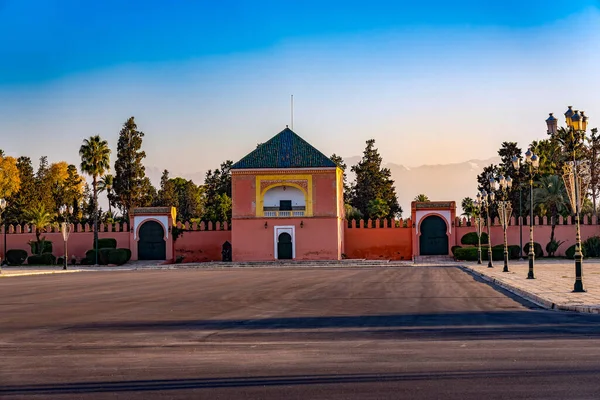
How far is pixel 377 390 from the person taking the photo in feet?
24.3

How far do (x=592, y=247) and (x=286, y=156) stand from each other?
22.2 meters

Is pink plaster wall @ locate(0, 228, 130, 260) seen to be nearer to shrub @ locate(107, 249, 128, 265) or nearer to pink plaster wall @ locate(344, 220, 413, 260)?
shrub @ locate(107, 249, 128, 265)

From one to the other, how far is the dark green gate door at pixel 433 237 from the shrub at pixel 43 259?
26.8 m

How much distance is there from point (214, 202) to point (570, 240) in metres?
35.0

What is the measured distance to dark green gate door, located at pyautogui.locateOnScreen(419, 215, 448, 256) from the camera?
189ft

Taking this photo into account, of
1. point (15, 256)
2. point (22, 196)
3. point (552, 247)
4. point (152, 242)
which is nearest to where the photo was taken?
point (552, 247)

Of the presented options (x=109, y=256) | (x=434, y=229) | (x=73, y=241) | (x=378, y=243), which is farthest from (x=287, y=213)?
(x=73, y=241)

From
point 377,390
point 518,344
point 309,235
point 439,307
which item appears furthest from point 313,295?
point 309,235

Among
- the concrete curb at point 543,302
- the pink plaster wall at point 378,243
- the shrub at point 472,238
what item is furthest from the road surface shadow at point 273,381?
the pink plaster wall at point 378,243

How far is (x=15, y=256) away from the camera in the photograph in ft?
188

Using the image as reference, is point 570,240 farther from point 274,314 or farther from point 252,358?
point 252,358

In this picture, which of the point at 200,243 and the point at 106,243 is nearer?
the point at 106,243

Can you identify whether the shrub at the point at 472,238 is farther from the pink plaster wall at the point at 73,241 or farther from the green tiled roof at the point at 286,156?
the pink plaster wall at the point at 73,241

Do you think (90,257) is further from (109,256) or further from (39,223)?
(39,223)
